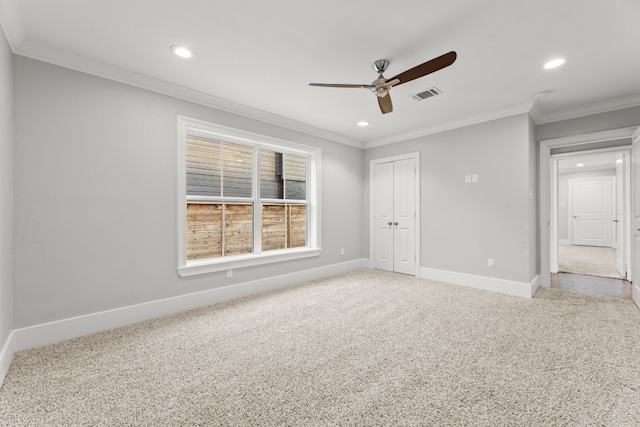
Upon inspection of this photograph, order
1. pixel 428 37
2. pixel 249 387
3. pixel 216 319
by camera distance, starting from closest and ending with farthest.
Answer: pixel 249 387 < pixel 428 37 < pixel 216 319

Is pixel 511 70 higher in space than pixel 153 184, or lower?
higher

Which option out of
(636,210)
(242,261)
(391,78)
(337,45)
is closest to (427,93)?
(391,78)

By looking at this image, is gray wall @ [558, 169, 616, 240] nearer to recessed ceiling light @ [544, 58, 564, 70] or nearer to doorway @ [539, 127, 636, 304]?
doorway @ [539, 127, 636, 304]

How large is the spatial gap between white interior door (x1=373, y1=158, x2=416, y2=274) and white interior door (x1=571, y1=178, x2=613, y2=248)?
7396 mm

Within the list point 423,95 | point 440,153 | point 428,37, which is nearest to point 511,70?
point 423,95

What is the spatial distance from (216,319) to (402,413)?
2.07 m

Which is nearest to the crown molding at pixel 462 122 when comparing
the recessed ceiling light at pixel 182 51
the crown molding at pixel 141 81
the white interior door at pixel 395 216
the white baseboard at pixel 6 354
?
the white interior door at pixel 395 216

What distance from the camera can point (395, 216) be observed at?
510 centimetres

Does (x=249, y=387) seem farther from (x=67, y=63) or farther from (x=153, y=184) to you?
(x=67, y=63)

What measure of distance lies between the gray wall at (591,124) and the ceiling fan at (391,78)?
2.87 metres

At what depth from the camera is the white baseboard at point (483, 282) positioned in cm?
368

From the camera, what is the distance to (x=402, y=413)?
60.9 inches

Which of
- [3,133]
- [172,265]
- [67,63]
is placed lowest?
[172,265]

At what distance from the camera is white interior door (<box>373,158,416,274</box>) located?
16.0ft
